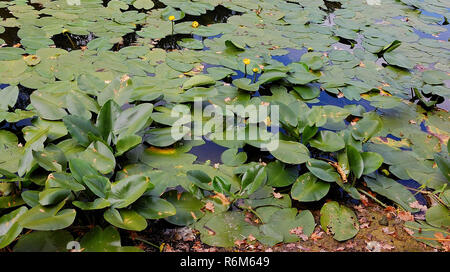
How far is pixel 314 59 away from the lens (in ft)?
9.30

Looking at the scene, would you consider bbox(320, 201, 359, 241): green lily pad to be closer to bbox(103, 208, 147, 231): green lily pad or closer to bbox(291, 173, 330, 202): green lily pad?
bbox(291, 173, 330, 202): green lily pad

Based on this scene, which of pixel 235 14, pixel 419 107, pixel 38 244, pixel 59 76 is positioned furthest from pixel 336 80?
pixel 38 244

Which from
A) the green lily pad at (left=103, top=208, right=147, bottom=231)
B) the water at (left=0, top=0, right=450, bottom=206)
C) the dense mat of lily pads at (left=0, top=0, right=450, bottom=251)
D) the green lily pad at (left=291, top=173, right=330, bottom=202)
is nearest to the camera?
the green lily pad at (left=103, top=208, right=147, bottom=231)

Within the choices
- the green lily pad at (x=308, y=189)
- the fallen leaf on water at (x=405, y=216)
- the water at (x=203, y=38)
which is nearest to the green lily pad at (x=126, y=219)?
the water at (x=203, y=38)

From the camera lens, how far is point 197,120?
2164 millimetres

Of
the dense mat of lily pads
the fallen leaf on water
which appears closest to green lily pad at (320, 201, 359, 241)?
the dense mat of lily pads

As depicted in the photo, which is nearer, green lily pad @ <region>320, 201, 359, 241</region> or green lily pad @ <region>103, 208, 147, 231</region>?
green lily pad @ <region>103, 208, 147, 231</region>

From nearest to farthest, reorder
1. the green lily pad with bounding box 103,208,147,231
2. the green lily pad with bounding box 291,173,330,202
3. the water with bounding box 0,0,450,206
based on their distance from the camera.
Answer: the green lily pad with bounding box 103,208,147,231 < the green lily pad with bounding box 291,173,330,202 < the water with bounding box 0,0,450,206

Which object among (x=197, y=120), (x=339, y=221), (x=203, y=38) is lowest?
(x=339, y=221)

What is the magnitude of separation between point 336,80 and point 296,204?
1.33m

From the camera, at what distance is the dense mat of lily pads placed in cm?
155

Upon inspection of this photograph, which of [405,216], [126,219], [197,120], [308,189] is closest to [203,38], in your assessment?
[197,120]

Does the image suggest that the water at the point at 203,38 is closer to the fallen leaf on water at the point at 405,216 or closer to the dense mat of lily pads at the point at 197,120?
the dense mat of lily pads at the point at 197,120

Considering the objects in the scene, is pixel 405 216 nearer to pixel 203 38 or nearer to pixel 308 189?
pixel 308 189
